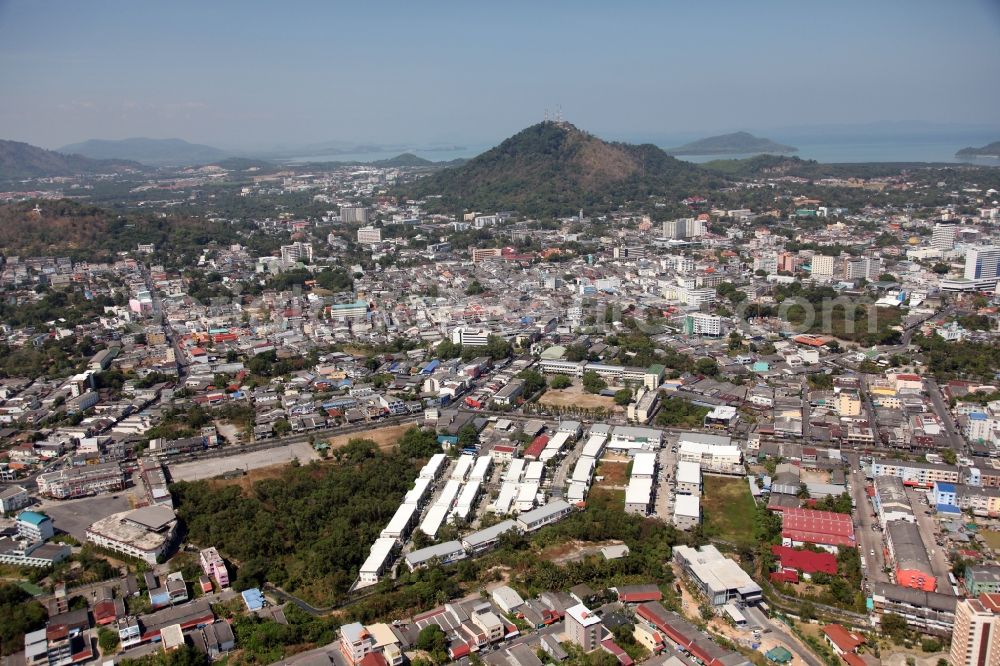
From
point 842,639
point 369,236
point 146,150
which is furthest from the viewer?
point 146,150

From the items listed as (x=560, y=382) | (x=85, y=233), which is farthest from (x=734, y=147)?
(x=560, y=382)

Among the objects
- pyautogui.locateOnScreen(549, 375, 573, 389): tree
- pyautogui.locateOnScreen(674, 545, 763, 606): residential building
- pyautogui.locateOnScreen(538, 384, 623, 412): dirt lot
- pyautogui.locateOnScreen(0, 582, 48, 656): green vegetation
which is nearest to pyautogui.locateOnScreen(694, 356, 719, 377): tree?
pyautogui.locateOnScreen(538, 384, 623, 412): dirt lot

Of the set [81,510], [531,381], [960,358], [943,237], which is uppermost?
[943,237]

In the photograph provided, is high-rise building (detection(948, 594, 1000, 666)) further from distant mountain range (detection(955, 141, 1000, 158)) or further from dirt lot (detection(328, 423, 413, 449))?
distant mountain range (detection(955, 141, 1000, 158))

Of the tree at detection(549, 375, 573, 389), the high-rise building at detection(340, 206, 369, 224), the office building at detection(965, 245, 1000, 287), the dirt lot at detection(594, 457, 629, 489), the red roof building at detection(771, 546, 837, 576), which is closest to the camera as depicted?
the red roof building at detection(771, 546, 837, 576)

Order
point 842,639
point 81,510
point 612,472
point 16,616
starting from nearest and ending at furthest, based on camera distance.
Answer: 1. point 842,639
2. point 16,616
3. point 81,510
4. point 612,472

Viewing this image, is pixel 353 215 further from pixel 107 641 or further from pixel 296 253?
pixel 107 641

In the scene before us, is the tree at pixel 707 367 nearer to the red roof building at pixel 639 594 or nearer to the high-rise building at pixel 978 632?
the red roof building at pixel 639 594
